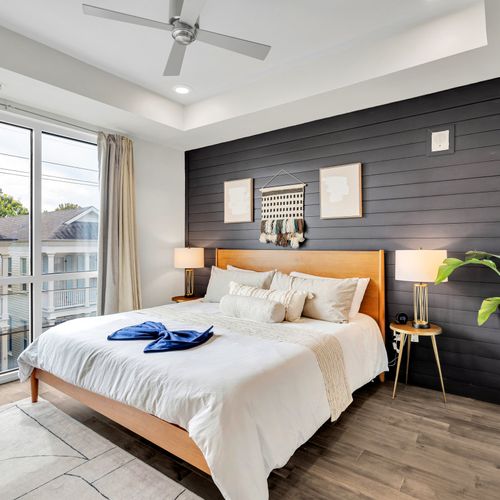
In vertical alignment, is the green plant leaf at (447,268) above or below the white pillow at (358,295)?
above

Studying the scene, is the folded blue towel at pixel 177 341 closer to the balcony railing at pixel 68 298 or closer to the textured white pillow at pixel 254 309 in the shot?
the textured white pillow at pixel 254 309

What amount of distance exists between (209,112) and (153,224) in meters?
1.58

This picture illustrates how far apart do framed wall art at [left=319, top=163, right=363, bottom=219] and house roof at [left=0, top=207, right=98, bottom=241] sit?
254cm

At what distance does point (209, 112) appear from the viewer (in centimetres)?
373

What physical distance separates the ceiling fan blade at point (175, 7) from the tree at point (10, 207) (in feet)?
7.59

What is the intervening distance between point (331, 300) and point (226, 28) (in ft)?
7.47

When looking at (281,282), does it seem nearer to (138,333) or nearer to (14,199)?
(138,333)

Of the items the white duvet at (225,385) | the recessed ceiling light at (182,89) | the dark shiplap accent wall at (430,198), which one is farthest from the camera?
the recessed ceiling light at (182,89)

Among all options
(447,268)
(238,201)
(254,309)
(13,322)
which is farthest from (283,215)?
(13,322)

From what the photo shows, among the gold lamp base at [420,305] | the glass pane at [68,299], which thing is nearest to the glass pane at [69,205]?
the glass pane at [68,299]

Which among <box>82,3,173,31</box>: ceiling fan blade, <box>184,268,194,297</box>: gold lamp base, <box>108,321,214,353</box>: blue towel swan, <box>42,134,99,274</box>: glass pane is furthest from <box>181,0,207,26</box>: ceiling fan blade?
<box>184,268,194,297</box>: gold lamp base


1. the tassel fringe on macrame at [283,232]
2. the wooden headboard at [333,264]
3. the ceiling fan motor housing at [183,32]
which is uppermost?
the ceiling fan motor housing at [183,32]

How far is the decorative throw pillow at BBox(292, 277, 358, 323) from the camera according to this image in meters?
2.89

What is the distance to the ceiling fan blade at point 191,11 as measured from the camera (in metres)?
1.86
